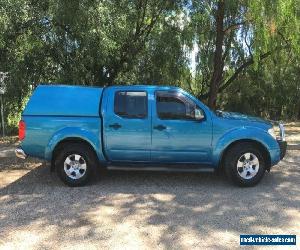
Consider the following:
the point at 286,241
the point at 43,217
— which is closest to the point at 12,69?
the point at 43,217

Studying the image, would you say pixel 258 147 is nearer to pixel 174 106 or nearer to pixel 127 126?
pixel 174 106

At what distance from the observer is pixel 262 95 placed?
21375 mm

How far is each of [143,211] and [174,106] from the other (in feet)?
6.99

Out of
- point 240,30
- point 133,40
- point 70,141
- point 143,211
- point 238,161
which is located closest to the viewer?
point 143,211

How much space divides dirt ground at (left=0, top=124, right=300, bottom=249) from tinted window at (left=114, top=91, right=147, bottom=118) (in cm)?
129

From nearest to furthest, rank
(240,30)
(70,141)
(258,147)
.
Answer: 1. (258,147)
2. (70,141)
3. (240,30)

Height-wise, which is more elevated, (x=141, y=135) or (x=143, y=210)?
(x=141, y=135)

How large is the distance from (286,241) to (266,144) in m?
2.62

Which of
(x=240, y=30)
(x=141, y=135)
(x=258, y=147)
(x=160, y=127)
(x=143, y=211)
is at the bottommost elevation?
(x=143, y=211)

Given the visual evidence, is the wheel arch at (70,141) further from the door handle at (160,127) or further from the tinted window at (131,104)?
the door handle at (160,127)

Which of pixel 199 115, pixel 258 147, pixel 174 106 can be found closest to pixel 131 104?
pixel 174 106

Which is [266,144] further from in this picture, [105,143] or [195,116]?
[105,143]

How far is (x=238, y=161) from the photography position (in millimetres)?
7555

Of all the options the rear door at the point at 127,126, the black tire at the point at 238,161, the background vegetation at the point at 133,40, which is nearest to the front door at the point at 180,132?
the rear door at the point at 127,126
